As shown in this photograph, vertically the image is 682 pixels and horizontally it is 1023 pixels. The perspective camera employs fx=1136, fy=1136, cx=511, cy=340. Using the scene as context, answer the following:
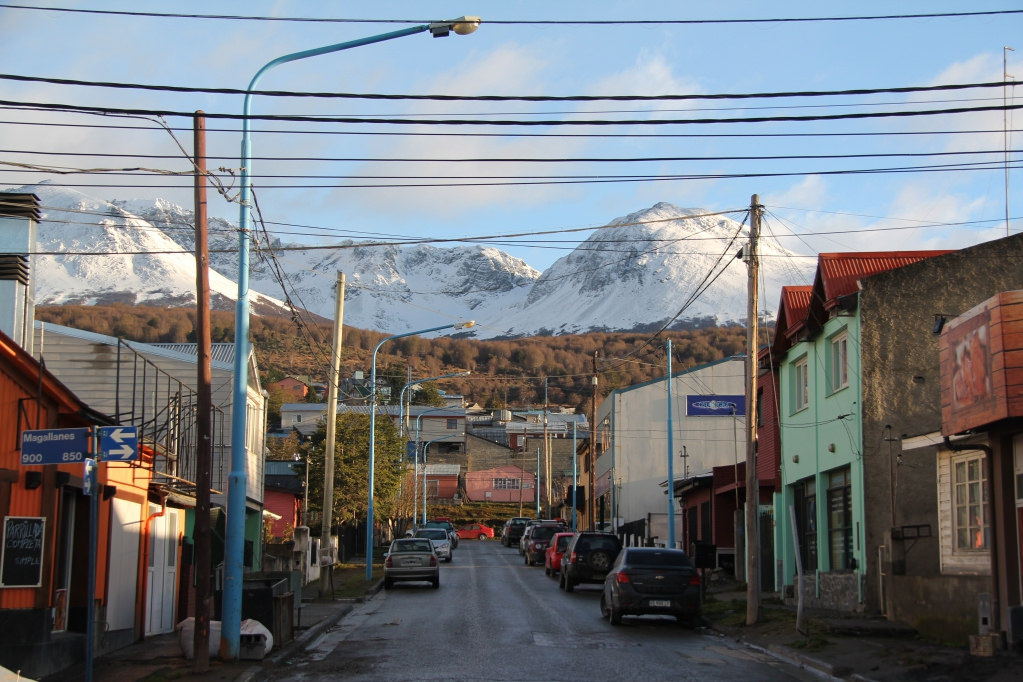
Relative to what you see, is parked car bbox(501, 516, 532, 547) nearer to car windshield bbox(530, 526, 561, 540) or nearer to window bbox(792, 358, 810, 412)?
car windshield bbox(530, 526, 561, 540)

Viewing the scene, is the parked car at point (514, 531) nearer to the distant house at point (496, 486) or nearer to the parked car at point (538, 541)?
the parked car at point (538, 541)

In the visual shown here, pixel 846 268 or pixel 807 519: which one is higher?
pixel 846 268

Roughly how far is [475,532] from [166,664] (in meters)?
71.4

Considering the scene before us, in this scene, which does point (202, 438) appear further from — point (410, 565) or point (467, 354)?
point (467, 354)

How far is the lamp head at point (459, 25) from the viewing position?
1415 centimetres

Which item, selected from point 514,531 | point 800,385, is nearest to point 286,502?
point 514,531

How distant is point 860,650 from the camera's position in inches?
640

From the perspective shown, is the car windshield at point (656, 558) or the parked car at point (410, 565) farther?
the parked car at point (410, 565)

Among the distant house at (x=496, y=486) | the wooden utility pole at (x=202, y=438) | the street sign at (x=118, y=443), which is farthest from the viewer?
the distant house at (x=496, y=486)

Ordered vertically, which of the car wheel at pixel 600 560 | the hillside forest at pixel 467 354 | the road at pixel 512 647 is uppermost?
the hillside forest at pixel 467 354

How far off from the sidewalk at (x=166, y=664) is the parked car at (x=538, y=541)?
26626 millimetres

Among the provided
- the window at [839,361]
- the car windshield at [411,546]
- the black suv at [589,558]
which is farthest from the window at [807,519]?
the car windshield at [411,546]

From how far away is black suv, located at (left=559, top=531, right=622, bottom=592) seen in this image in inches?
1248

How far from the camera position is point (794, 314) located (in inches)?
1051
